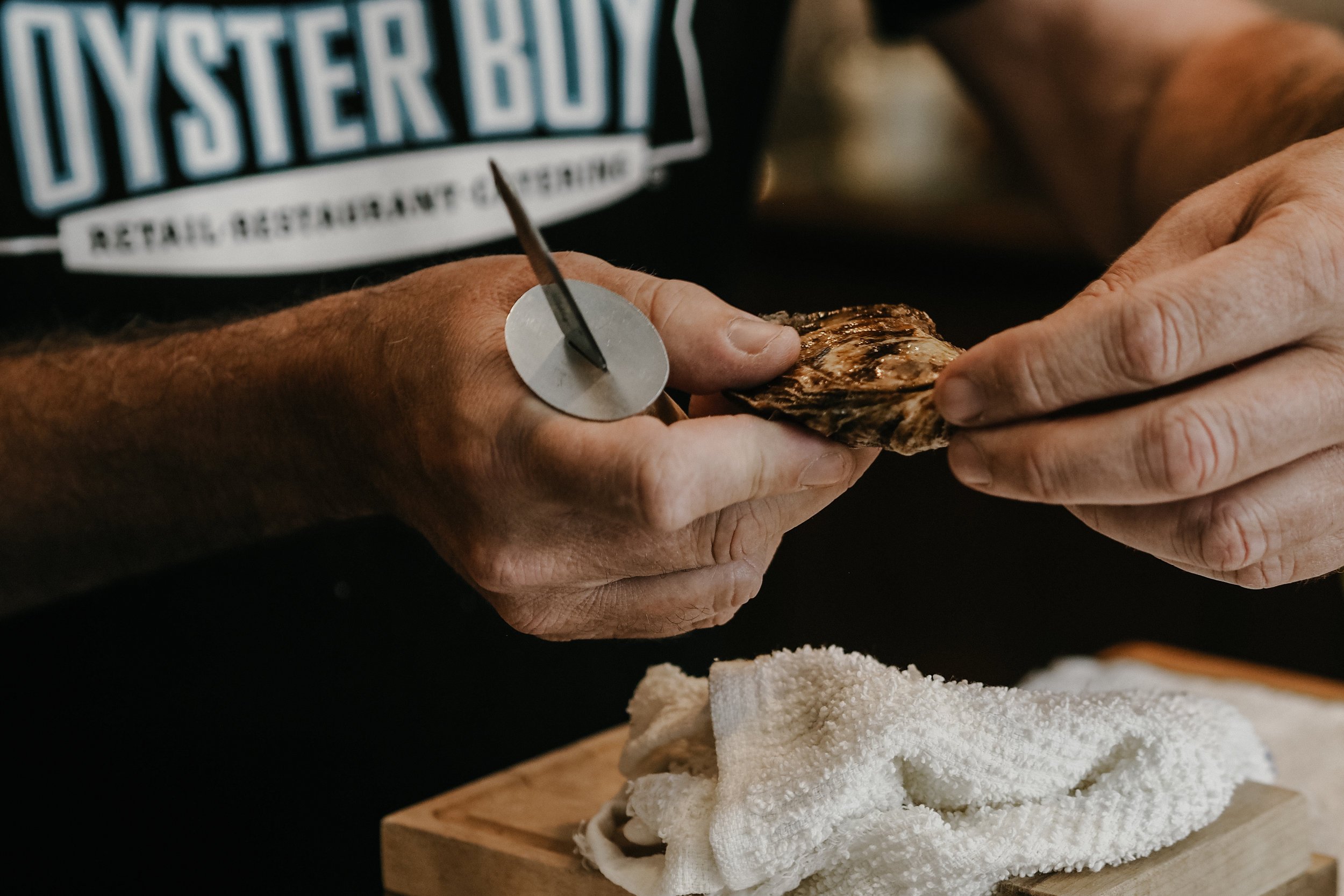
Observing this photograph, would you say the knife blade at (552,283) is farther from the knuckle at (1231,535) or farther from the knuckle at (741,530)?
the knuckle at (1231,535)

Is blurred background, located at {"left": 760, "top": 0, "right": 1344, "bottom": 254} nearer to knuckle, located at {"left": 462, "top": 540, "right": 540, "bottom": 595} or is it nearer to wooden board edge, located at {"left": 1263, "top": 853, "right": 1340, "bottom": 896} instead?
wooden board edge, located at {"left": 1263, "top": 853, "right": 1340, "bottom": 896}

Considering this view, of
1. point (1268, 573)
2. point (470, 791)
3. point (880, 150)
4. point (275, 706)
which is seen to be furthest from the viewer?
point (880, 150)

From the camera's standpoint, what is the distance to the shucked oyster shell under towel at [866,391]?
0.61m

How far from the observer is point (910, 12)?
4.70 feet

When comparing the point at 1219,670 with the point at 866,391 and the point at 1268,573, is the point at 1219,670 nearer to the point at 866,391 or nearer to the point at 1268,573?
the point at 1268,573

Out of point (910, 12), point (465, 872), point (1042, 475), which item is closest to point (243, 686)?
point (465, 872)

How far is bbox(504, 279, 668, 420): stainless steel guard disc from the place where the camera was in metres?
0.59

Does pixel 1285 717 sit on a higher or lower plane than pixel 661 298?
lower

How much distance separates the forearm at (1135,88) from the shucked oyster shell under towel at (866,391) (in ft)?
1.81

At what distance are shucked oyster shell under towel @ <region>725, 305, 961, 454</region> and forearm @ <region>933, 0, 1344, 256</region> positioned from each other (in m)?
0.55

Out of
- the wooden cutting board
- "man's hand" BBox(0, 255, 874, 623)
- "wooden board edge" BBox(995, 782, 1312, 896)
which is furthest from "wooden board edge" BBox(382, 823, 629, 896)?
"wooden board edge" BBox(995, 782, 1312, 896)

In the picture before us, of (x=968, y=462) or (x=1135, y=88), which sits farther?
(x=1135, y=88)

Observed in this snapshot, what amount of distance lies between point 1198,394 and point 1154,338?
4 centimetres

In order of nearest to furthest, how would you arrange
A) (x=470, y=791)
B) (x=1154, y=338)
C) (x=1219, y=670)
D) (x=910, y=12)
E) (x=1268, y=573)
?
(x=1154, y=338) < (x=1268, y=573) < (x=470, y=791) < (x=1219, y=670) < (x=910, y=12)
